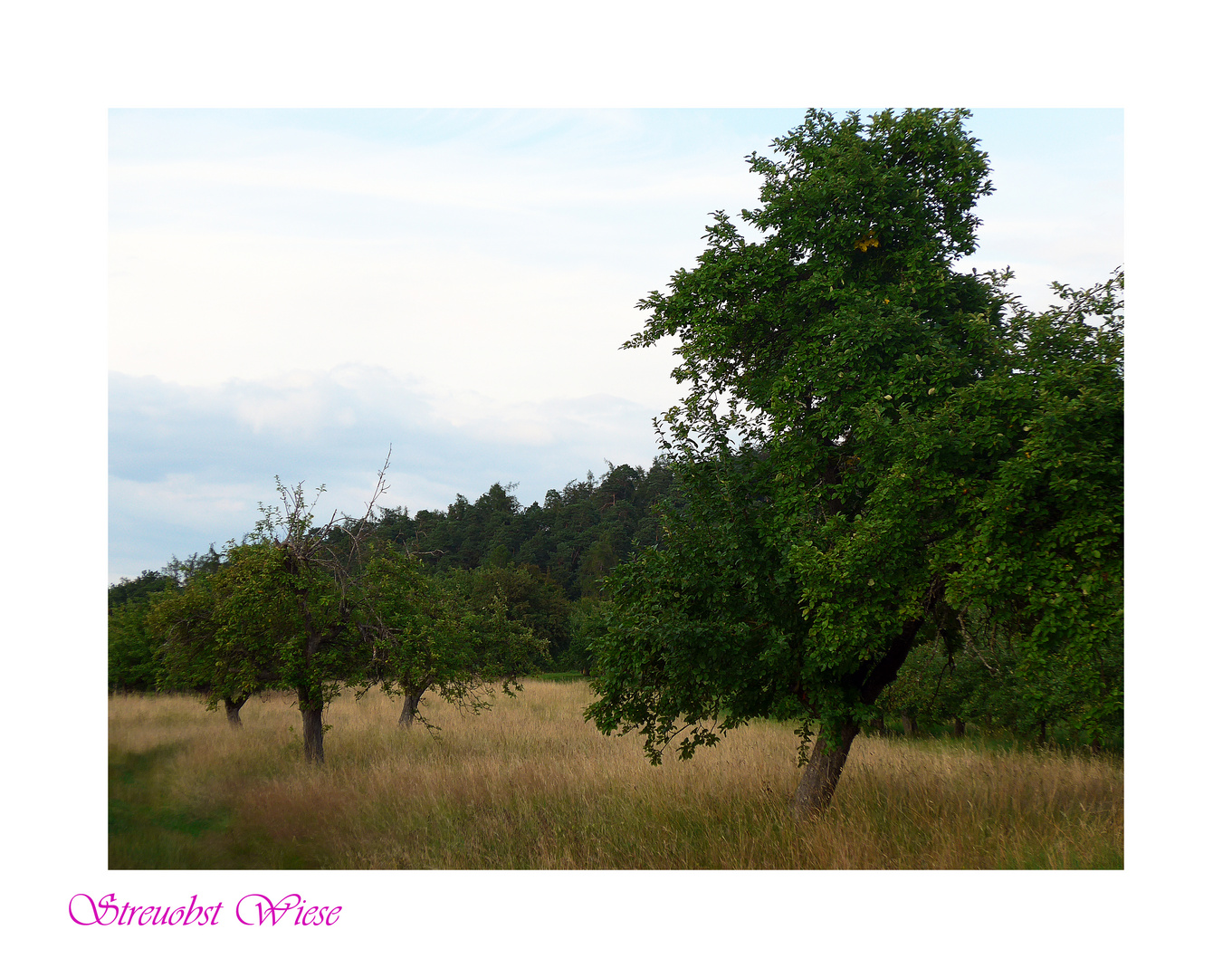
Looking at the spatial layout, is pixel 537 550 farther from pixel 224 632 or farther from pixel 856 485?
pixel 856 485

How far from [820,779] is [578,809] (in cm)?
350

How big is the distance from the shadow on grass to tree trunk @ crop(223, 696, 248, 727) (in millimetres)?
2904

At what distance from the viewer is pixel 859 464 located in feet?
23.6

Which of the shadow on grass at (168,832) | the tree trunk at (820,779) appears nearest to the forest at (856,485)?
the tree trunk at (820,779)

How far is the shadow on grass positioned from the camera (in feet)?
23.3

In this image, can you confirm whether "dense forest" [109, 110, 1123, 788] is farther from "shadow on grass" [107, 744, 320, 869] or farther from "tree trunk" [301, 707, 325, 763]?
"tree trunk" [301, 707, 325, 763]

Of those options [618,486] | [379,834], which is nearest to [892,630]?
[379,834]

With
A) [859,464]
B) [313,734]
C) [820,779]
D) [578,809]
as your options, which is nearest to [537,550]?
[313,734]

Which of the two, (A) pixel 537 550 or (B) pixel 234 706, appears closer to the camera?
(B) pixel 234 706

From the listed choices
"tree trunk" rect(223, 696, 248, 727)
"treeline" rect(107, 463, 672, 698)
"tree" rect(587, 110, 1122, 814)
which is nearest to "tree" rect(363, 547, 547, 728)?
"treeline" rect(107, 463, 672, 698)

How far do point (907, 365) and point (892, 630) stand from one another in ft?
8.85

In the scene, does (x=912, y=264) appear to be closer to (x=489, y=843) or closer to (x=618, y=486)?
(x=489, y=843)

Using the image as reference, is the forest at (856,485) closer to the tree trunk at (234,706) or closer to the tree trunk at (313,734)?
the tree trunk at (234,706)

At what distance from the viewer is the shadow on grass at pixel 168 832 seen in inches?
280
